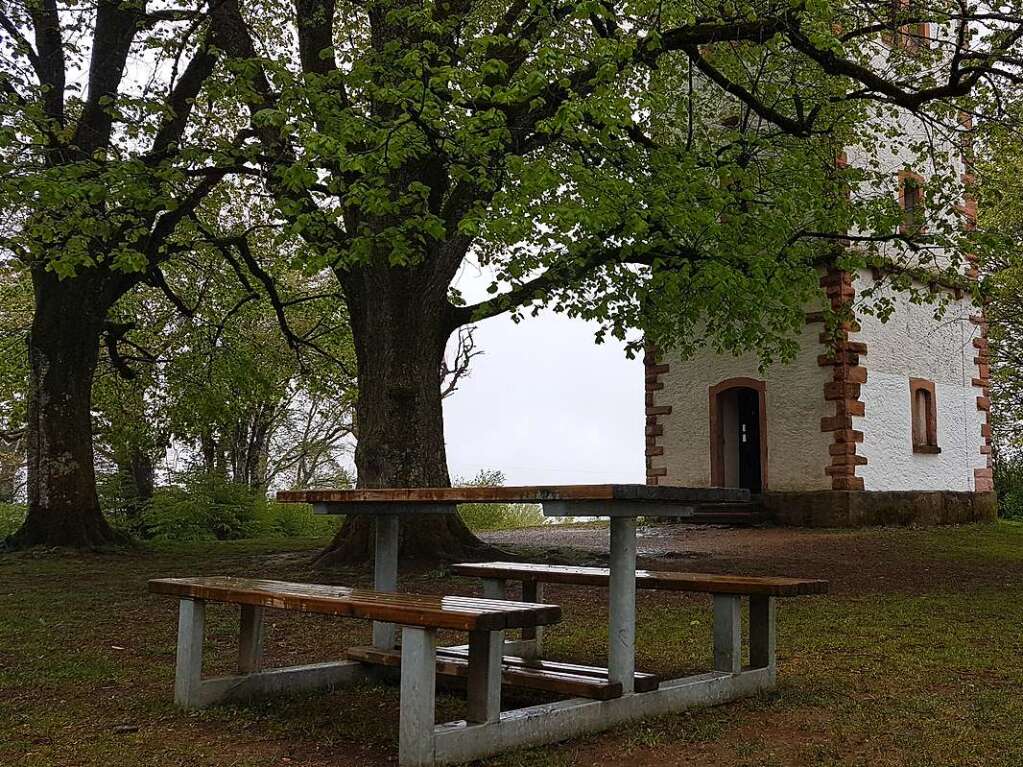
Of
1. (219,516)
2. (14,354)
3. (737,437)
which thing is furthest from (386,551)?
(737,437)

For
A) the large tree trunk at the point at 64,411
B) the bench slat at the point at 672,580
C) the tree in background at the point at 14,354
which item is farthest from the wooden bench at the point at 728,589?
the tree in background at the point at 14,354

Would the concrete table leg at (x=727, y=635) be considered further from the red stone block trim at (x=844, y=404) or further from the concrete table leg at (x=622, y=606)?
the red stone block trim at (x=844, y=404)

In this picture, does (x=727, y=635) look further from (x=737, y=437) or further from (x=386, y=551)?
(x=737, y=437)

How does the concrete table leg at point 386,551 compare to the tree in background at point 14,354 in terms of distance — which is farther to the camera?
the tree in background at point 14,354

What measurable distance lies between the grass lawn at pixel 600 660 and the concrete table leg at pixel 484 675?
0.20 m

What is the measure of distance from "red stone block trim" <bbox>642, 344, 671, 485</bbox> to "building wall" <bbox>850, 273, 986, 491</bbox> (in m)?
4.31

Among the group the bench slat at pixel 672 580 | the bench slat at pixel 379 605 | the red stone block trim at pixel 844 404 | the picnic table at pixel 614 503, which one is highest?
the red stone block trim at pixel 844 404

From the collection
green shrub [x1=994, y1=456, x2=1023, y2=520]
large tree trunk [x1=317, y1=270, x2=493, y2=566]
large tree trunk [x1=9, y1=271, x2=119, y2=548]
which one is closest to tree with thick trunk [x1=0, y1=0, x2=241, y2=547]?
large tree trunk [x1=9, y1=271, x2=119, y2=548]

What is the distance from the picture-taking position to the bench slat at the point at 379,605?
3.87 meters

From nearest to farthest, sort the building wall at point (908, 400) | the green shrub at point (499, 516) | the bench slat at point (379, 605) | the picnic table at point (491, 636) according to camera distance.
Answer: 1. the bench slat at point (379, 605)
2. the picnic table at point (491, 636)
3. the building wall at point (908, 400)
4. the green shrub at point (499, 516)

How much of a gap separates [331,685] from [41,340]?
474 inches

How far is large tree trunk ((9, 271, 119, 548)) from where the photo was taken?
50.5 ft

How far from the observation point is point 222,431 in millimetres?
25219

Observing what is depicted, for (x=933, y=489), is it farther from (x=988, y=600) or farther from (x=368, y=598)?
(x=368, y=598)
